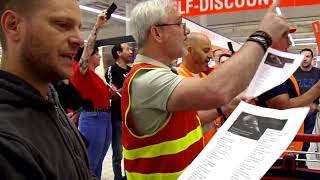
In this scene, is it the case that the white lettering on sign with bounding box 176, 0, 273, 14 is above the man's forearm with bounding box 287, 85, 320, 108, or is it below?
above

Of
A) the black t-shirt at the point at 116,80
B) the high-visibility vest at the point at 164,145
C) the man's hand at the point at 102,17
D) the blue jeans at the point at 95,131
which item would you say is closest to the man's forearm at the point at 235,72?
the high-visibility vest at the point at 164,145

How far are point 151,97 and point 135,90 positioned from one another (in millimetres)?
88

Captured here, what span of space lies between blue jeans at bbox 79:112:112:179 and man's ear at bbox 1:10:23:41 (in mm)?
2808

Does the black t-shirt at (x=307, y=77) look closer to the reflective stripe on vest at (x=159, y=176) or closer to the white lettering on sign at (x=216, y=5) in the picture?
the white lettering on sign at (x=216, y=5)

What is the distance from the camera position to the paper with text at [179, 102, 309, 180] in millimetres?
1024

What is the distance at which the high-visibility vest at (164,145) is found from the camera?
1.46m

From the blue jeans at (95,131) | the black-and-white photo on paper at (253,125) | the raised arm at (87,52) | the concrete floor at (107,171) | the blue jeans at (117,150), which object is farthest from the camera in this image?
the concrete floor at (107,171)

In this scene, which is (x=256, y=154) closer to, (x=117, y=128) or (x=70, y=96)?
(x=70, y=96)

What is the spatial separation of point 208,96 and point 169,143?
293mm

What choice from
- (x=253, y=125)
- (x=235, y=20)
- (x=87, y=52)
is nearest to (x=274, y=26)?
(x=253, y=125)

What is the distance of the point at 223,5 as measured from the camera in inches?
228

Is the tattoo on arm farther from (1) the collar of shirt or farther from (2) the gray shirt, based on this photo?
(2) the gray shirt

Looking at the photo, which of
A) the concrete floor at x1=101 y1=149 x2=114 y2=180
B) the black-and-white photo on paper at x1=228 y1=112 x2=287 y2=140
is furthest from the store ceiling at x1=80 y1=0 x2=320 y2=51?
the black-and-white photo on paper at x1=228 y1=112 x2=287 y2=140

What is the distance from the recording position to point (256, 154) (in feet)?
3.43
